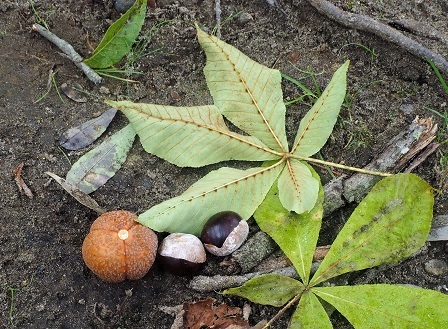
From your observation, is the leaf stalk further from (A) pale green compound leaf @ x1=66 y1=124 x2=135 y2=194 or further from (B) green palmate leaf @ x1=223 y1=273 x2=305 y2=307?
(A) pale green compound leaf @ x1=66 y1=124 x2=135 y2=194

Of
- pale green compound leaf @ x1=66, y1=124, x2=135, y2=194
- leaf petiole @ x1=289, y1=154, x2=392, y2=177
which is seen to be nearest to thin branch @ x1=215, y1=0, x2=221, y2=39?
pale green compound leaf @ x1=66, y1=124, x2=135, y2=194

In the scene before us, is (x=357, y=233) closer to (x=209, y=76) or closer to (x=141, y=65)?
(x=209, y=76)

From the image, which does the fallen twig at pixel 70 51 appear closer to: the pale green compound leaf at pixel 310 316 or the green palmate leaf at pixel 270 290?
the green palmate leaf at pixel 270 290

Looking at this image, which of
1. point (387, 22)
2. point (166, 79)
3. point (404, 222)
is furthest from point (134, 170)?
point (387, 22)

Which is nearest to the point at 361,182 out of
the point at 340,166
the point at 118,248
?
the point at 340,166

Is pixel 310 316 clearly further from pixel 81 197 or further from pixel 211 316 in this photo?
pixel 81 197

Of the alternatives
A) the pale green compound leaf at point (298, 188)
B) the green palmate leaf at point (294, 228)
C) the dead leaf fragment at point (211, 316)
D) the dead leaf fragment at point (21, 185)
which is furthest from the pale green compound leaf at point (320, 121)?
the dead leaf fragment at point (21, 185)
